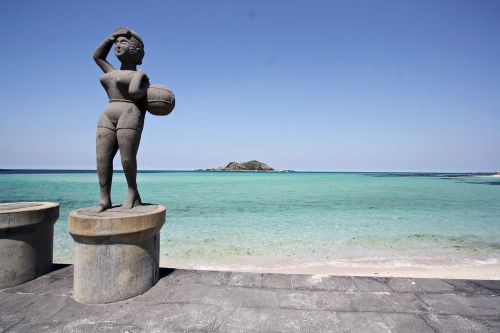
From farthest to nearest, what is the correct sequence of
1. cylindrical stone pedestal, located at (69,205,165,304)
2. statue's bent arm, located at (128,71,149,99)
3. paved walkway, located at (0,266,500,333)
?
1. statue's bent arm, located at (128,71,149,99)
2. cylindrical stone pedestal, located at (69,205,165,304)
3. paved walkway, located at (0,266,500,333)

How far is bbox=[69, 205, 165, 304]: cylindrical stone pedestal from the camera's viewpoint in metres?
2.87

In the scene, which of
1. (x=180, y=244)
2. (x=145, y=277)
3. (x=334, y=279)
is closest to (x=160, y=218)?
(x=145, y=277)

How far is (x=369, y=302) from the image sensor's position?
10.0 ft

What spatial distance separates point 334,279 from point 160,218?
8.11 feet

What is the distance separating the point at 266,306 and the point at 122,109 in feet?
9.61

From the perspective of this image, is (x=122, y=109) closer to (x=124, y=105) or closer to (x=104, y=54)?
(x=124, y=105)

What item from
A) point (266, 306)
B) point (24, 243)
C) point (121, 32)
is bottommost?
point (266, 306)

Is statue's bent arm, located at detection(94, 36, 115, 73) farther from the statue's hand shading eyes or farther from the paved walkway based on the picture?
the paved walkway

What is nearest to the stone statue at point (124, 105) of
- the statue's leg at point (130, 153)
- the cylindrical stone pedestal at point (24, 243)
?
the statue's leg at point (130, 153)

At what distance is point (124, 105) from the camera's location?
134 inches

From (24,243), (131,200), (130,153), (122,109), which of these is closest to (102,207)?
(131,200)

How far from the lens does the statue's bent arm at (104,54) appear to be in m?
3.59

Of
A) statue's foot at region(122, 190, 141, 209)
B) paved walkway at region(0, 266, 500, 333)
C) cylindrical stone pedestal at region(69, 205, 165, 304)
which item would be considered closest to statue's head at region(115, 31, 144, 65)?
statue's foot at region(122, 190, 141, 209)

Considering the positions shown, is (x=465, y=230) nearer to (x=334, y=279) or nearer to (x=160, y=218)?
(x=334, y=279)
